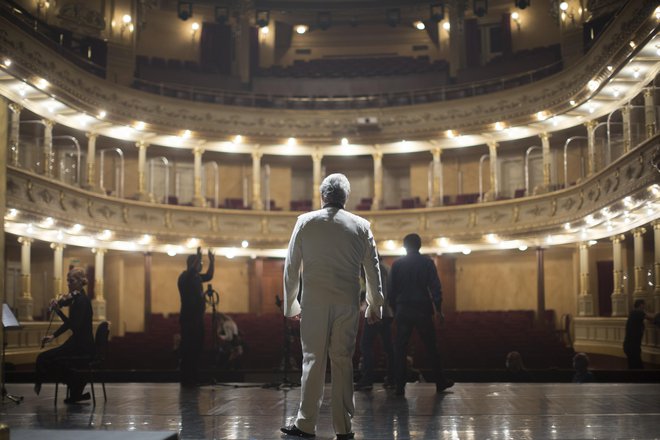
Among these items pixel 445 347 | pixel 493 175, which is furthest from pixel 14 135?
pixel 493 175

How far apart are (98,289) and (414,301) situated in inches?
748

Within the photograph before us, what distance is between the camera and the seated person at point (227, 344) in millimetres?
15570

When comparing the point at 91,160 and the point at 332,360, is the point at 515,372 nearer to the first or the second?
the point at 332,360

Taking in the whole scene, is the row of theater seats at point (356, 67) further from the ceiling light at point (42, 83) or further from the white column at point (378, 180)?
the ceiling light at point (42, 83)

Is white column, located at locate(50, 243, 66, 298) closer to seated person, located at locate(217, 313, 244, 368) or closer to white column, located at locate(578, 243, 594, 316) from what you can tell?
seated person, located at locate(217, 313, 244, 368)

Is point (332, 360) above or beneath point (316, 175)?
beneath

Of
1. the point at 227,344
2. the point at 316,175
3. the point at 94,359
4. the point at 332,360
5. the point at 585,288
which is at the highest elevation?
the point at 316,175

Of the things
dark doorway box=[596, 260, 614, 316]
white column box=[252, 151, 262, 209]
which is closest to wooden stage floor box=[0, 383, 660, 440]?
dark doorway box=[596, 260, 614, 316]

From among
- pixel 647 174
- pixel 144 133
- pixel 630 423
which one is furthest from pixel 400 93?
pixel 630 423

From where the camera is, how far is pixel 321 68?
3434 centimetres

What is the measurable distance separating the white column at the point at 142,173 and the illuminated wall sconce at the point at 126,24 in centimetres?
437

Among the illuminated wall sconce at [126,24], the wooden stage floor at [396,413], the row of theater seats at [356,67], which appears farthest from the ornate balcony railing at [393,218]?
the wooden stage floor at [396,413]

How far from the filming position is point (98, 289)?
1017 inches

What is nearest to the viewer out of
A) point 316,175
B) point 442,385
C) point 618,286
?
point 442,385
